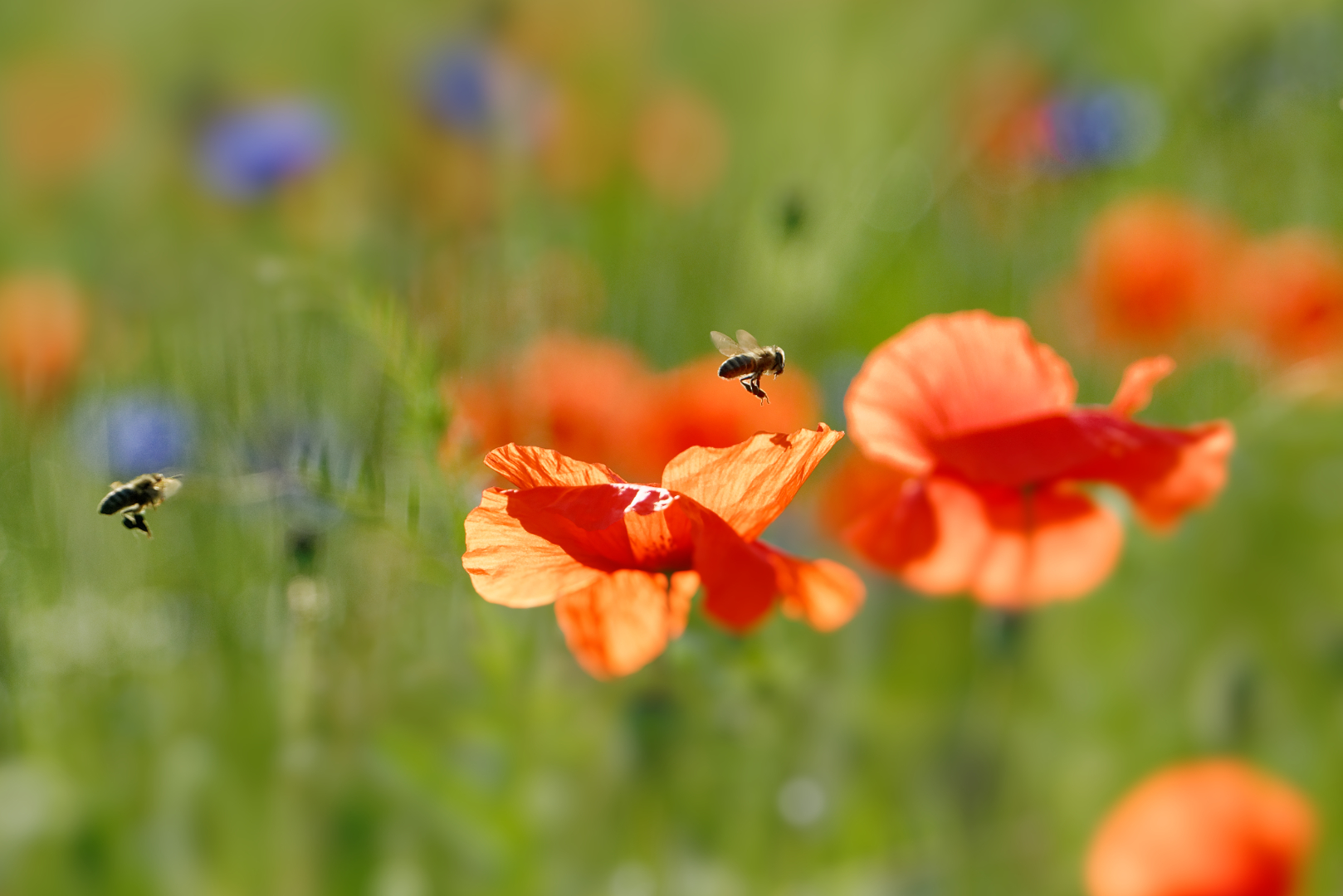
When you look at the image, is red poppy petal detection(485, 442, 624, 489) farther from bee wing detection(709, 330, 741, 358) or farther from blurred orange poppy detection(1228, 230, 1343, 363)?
blurred orange poppy detection(1228, 230, 1343, 363)

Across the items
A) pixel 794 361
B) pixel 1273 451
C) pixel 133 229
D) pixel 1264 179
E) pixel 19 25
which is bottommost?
pixel 1273 451

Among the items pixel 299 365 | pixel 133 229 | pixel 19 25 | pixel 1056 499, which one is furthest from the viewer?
pixel 19 25

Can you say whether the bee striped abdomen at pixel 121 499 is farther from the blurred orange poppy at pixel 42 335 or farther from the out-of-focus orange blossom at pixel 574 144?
the out-of-focus orange blossom at pixel 574 144

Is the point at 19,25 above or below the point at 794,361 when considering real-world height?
above

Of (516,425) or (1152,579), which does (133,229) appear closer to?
(516,425)

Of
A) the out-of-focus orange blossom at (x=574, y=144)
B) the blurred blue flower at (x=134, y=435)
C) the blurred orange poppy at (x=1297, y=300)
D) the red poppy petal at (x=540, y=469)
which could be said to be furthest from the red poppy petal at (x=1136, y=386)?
the out-of-focus orange blossom at (x=574, y=144)

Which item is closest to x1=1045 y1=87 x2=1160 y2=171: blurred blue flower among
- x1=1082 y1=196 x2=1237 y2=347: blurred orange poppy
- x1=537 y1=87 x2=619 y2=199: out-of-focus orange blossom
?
x1=1082 y1=196 x2=1237 y2=347: blurred orange poppy

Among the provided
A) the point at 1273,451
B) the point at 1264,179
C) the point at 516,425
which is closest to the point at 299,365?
→ the point at 516,425
